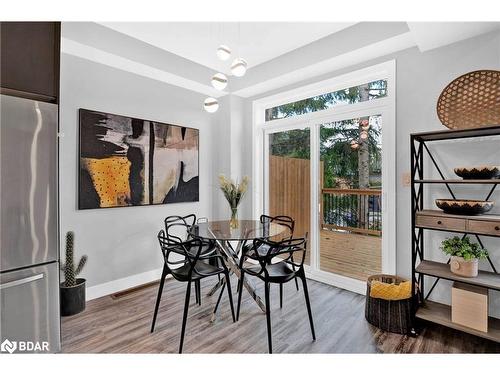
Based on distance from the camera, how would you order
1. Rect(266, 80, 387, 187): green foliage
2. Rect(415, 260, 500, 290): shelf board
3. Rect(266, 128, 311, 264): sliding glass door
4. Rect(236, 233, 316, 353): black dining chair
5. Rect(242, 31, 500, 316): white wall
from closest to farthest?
Rect(415, 260, 500, 290): shelf board, Rect(236, 233, 316, 353): black dining chair, Rect(242, 31, 500, 316): white wall, Rect(266, 80, 387, 187): green foliage, Rect(266, 128, 311, 264): sliding glass door

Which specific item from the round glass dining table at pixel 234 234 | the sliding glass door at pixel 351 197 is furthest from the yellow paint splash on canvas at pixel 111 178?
the sliding glass door at pixel 351 197

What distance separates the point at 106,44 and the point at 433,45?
3184mm

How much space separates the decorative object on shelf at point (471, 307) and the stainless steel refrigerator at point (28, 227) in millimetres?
2972

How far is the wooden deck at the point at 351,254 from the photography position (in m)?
3.05

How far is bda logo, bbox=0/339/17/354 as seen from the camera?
169cm

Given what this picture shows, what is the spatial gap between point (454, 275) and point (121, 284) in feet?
10.8

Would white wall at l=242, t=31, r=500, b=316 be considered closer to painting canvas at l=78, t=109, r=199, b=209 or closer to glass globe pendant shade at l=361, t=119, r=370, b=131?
glass globe pendant shade at l=361, t=119, r=370, b=131

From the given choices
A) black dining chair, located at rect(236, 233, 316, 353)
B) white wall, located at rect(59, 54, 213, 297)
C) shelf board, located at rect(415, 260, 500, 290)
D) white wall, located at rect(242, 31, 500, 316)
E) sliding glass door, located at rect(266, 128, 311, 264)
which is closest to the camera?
shelf board, located at rect(415, 260, 500, 290)

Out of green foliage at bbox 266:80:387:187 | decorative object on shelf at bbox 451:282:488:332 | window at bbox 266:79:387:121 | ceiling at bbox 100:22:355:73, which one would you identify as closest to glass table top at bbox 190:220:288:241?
green foliage at bbox 266:80:387:187

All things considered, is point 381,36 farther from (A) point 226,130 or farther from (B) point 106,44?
(B) point 106,44

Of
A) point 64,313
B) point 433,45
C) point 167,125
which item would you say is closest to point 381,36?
point 433,45

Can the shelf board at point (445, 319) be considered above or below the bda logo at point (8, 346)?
below

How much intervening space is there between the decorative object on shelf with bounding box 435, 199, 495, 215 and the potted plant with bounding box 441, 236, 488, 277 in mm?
245

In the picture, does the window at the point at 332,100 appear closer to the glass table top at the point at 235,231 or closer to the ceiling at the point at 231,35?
the ceiling at the point at 231,35
